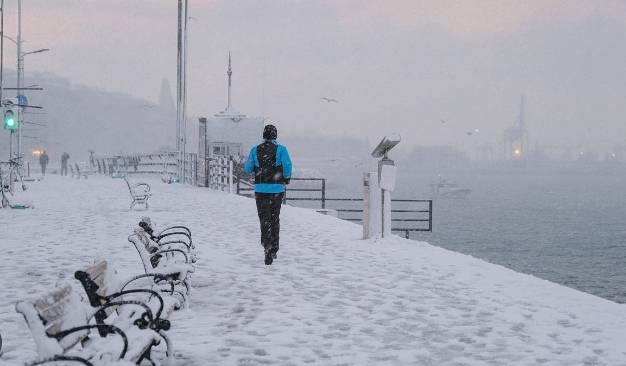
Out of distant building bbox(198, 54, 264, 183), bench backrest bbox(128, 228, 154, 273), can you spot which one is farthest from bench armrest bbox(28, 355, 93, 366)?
distant building bbox(198, 54, 264, 183)

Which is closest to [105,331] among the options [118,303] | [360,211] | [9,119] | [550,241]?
[118,303]

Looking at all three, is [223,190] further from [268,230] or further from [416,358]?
[416,358]

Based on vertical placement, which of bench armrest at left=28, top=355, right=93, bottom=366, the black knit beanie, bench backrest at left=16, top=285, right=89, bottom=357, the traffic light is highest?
the traffic light

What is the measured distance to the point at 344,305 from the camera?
762 centimetres

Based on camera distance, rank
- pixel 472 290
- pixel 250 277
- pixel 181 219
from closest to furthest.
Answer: pixel 472 290, pixel 250 277, pixel 181 219

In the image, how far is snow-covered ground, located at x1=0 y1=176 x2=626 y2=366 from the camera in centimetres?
575

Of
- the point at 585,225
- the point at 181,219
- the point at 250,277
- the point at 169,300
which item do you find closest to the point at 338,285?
the point at 250,277

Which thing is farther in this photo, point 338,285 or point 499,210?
point 499,210

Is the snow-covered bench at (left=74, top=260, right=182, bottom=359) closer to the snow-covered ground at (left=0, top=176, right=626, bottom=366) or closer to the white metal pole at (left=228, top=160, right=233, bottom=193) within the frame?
the snow-covered ground at (left=0, top=176, right=626, bottom=366)

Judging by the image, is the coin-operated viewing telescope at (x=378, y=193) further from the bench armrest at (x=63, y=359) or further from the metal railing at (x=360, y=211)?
the bench armrest at (x=63, y=359)

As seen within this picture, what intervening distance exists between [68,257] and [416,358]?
6.88 metres

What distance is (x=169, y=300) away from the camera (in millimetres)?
5602

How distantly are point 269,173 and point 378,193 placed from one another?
4.10 meters

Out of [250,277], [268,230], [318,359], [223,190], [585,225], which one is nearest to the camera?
[318,359]
